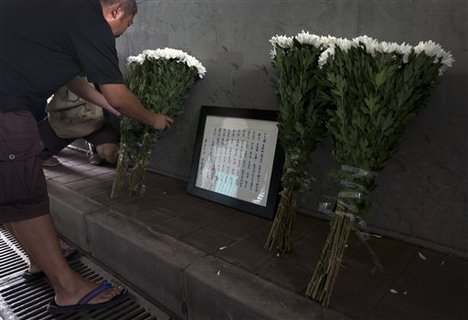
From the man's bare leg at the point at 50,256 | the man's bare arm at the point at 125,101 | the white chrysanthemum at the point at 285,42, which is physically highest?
the white chrysanthemum at the point at 285,42

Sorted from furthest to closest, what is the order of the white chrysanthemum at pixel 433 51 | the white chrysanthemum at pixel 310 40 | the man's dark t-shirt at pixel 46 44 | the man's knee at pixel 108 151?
the man's knee at pixel 108 151
the white chrysanthemum at pixel 310 40
the man's dark t-shirt at pixel 46 44
the white chrysanthemum at pixel 433 51

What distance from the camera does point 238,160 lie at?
10.1 ft

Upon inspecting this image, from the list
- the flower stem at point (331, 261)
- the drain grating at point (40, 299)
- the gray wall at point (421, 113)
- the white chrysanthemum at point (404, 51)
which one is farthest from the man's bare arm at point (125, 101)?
the white chrysanthemum at point (404, 51)

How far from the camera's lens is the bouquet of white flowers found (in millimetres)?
3209

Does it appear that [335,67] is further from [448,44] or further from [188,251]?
[188,251]

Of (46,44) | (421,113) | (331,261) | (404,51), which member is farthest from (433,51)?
(46,44)

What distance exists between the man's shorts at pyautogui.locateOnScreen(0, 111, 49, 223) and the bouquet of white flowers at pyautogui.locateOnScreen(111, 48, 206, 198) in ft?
3.91

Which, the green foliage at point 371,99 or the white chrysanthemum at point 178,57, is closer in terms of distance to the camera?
the green foliage at point 371,99

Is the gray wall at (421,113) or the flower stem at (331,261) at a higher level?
the gray wall at (421,113)

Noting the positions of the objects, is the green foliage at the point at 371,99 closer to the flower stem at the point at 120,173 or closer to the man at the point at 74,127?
the flower stem at the point at 120,173

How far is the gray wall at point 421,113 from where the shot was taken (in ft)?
6.99

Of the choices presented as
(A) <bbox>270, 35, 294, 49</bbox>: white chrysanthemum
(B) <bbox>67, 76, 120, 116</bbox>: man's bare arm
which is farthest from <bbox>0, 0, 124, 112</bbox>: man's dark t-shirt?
(A) <bbox>270, 35, 294, 49</bbox>: white chrysanthemum

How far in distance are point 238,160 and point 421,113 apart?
1.54 meters

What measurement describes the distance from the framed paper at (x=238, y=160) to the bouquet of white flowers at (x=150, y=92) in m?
0.39
